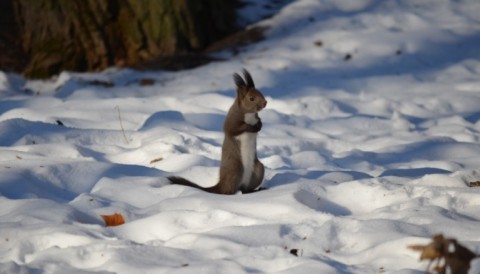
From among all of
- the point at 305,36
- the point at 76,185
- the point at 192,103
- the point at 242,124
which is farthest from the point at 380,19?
the point at 76,185

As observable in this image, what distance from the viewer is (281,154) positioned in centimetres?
547

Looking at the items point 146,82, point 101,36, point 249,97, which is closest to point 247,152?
point 249,97

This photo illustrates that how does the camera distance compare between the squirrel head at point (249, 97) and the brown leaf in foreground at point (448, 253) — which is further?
the squirrel head at point (249, 97)

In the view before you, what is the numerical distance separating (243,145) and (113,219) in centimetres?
103

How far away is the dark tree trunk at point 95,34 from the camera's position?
7977 mm

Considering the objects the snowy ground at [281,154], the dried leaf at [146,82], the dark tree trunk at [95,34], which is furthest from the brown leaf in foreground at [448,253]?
the dark tree trunk at [95,34]

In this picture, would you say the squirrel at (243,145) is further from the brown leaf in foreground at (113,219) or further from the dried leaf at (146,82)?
the dried leaf at (146,82)

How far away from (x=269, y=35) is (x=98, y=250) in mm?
5999

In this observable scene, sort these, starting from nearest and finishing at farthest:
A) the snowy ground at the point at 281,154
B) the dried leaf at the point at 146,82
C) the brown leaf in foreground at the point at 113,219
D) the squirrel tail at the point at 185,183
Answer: the snowy ground at the point at 281,154, the brown leaf in foreground at the point at 113,219, the squirrel tail at the point at 185,183, the dried leaf at the point at 146,82

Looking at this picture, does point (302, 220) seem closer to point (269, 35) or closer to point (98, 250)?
point (98, 250)

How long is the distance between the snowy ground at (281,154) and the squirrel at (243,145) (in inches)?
6.8

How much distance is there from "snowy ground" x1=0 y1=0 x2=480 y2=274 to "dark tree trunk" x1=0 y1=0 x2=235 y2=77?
392 millimetres

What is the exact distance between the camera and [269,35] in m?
8.85

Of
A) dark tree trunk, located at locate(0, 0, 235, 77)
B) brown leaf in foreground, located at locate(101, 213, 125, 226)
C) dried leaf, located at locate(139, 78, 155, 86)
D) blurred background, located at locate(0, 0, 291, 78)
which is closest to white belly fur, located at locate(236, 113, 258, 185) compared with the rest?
brown leaf in foreground, located at locate(101, 213, 125, 226)
